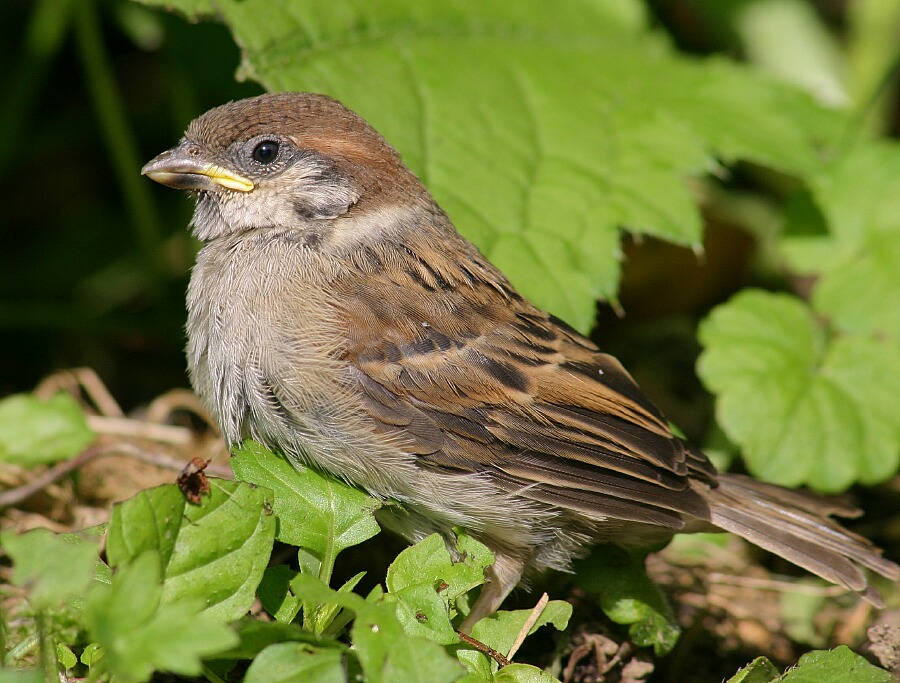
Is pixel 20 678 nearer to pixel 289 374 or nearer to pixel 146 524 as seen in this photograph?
pixel 146 524

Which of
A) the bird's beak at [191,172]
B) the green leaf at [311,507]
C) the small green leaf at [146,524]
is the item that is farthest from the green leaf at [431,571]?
the bird's beak at [191,172]

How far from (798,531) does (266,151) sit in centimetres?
205

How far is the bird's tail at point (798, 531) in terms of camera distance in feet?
10.1

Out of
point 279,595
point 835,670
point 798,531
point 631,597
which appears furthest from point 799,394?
point 279,595

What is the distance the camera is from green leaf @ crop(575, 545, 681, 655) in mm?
2953

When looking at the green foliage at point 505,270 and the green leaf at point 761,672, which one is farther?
the green leaf at point 761,672

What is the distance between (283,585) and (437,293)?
0.96 m

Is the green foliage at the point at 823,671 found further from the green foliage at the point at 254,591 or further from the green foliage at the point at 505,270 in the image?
the green foliage at the point at 254,591

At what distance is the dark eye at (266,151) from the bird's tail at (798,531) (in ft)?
5.77

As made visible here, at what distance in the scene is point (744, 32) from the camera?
542cm

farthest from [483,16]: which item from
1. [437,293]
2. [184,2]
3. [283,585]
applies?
[283,585]

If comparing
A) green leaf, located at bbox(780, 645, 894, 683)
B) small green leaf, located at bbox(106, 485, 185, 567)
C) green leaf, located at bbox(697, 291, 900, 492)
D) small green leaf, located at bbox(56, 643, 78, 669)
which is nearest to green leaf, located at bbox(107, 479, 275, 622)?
small green leaf, located at bbox(106, 485, 185, 567)

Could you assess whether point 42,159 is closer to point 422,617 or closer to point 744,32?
point 744,32

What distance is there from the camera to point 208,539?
2453mm
